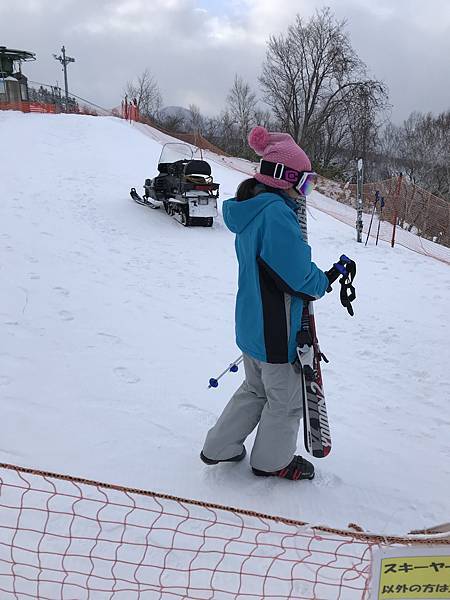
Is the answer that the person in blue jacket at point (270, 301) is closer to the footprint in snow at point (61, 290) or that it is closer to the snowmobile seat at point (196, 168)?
the footprint in snow at point (61, 290)

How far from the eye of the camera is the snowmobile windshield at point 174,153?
10672 mm

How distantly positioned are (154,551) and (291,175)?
1.70 meters

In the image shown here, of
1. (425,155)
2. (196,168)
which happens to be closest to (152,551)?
(196,168)

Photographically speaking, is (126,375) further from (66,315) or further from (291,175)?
(291,175)

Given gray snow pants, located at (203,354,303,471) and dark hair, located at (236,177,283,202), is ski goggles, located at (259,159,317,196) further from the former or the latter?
gray snow pants, located at (203,354,303,471)

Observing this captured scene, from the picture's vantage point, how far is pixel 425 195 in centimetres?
1822

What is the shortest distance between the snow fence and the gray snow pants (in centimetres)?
32

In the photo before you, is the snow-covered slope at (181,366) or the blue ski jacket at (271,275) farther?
the snow-covered slope at (181,366)

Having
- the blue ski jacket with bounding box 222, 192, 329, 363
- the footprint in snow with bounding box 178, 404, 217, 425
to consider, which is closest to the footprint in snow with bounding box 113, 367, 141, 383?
the footprint in snow with bounding box 178, 404, 217, 425

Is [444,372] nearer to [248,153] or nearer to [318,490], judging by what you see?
[318,490]

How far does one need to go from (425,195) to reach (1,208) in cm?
1513

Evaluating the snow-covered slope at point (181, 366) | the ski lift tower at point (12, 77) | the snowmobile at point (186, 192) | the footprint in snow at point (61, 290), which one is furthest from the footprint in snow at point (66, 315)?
the ski lift tower at point (12, 77)

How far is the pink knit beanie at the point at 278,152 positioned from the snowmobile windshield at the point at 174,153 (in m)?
8.79

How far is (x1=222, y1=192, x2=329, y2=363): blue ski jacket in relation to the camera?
2.07m
